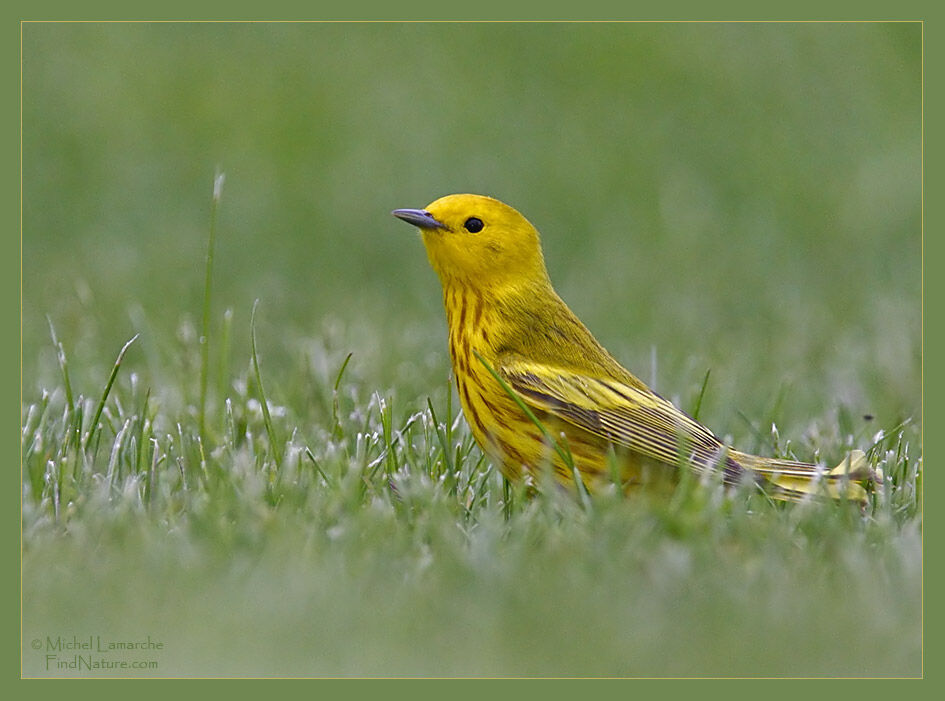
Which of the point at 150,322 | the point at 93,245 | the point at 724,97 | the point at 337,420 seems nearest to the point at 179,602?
the point at 337,420

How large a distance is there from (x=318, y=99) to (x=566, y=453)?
13.6 ft

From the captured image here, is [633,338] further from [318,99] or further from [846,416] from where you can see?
[318,99]

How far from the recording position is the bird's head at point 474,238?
4008mm

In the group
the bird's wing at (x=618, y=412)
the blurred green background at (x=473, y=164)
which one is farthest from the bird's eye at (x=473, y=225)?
the blurred green background at (x=473, y=164)

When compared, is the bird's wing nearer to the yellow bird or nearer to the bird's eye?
the yellow bird

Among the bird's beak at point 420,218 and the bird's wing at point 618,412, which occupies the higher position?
the bird's beak at point 420,218

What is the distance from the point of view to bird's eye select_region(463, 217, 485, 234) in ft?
13.2

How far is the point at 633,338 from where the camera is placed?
624cm

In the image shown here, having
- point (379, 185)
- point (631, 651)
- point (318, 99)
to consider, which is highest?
point (318, 99)

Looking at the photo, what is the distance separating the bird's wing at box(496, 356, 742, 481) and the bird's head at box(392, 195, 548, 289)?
0.29 meters

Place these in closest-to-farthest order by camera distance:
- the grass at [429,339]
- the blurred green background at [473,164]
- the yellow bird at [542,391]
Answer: the grass at [429,339], the yellow bird at [542,391], the blurred green background at [473,164]

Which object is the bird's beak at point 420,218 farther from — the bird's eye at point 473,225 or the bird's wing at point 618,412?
the bird's wing at point 618,412

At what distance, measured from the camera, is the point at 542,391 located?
384 centimetres

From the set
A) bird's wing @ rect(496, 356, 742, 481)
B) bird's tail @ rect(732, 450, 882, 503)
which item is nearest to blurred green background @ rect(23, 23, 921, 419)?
bird's wing @ rect(496, 356, 742, 481)
